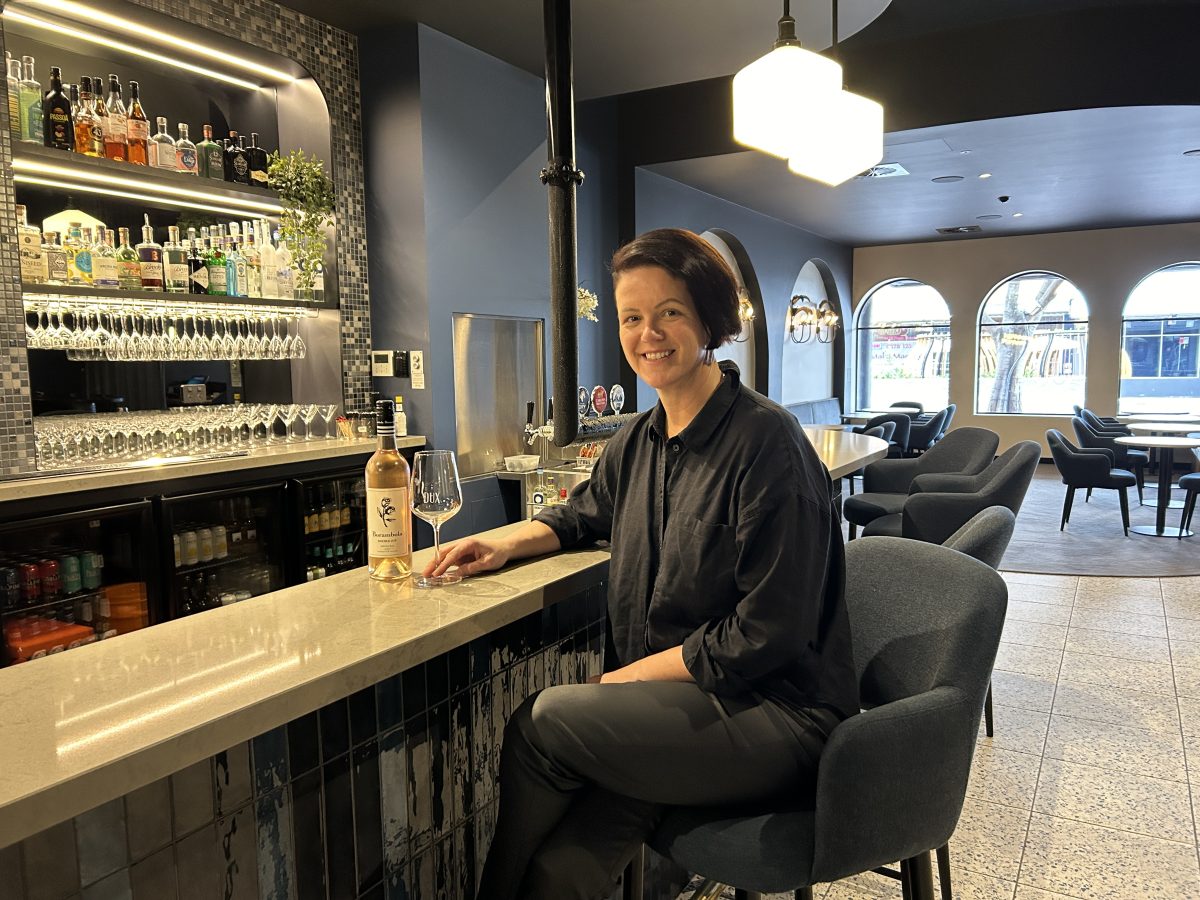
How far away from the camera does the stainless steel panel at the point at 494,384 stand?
16.6 ft

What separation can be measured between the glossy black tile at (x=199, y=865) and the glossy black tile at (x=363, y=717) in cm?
27

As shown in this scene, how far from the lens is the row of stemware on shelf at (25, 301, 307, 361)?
365 centimetres

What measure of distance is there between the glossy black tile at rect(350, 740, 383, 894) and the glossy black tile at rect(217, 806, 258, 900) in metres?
0.20

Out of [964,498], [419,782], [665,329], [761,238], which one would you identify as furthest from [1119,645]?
[761,238]

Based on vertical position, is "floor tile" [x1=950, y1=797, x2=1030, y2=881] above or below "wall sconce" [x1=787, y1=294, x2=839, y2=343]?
below

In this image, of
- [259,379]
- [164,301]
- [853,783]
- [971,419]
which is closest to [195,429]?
[164,301]

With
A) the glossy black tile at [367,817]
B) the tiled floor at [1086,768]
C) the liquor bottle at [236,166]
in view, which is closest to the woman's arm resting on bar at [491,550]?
the glossy black tile at [367,817]

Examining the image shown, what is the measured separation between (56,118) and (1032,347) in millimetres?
12506

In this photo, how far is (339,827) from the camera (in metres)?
1.41

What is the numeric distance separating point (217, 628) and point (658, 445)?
32.1 inches

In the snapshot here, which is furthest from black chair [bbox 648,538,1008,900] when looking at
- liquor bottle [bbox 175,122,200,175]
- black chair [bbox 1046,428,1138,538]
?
black chair [bbox 1046,428,1138,538]

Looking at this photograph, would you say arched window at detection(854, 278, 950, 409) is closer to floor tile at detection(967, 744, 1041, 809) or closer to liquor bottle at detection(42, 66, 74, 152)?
floor tile at detection(967, 744, 1041, 809)

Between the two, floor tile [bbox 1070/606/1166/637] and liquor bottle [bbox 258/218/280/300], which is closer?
liquor bottle [bbox 258/218/280/300]

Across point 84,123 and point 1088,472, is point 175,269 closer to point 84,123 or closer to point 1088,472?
point 84,123
